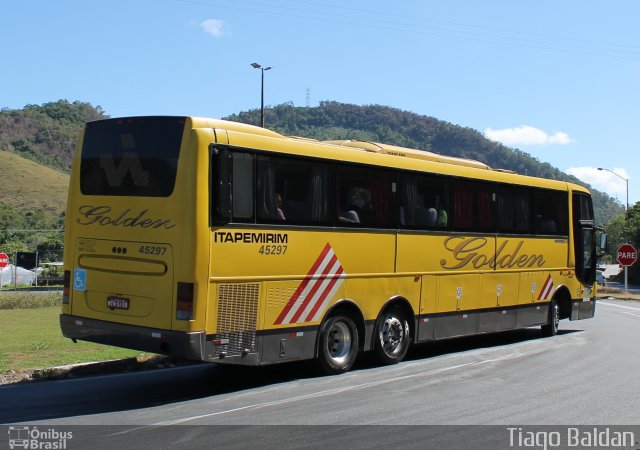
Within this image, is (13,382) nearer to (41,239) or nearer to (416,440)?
(416,440)

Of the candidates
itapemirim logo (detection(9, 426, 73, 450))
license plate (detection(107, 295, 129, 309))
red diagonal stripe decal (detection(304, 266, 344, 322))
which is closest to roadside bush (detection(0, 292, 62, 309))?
license plate (detection(107, 295, 129, 309))

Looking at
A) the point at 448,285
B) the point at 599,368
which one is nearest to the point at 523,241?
the point at 448,285

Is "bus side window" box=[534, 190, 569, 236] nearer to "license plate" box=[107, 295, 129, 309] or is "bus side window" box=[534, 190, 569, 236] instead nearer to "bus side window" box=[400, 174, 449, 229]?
"bus side window" box=[400, 174, 449, 229]

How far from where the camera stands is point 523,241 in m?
16.4

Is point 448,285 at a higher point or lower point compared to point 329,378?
higher

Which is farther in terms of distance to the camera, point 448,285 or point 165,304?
point 448,285

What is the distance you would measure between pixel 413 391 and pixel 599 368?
14.1ft

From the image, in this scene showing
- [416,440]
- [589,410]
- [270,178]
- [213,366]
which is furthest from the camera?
[213,366]

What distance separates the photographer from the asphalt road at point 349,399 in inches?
309

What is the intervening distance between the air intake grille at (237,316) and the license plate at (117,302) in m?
1.33

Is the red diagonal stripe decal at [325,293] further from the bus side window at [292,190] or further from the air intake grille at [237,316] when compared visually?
the air intake grille at [237,316]

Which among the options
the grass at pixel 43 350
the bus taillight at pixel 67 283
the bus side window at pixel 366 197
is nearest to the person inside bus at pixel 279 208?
the bus side window at pixel 366 197

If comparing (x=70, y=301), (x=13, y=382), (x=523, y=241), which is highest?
(x=523, y=241)

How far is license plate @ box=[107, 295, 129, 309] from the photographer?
9.76 m
